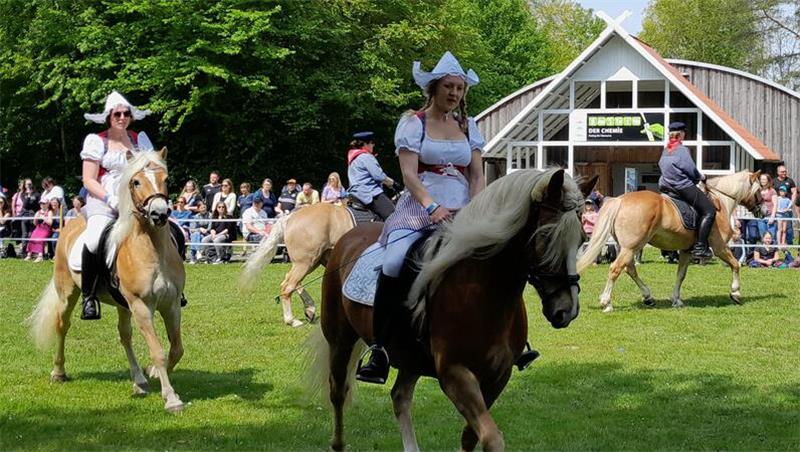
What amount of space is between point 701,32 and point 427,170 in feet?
224

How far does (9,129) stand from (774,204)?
29.9 m

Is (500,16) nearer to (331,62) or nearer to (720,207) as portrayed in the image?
(331,62)

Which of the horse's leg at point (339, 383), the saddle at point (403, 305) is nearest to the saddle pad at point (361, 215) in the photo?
the horse's leg at point (339, 383)

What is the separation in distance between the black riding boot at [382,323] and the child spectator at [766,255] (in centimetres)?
1881

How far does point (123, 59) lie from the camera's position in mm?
38062

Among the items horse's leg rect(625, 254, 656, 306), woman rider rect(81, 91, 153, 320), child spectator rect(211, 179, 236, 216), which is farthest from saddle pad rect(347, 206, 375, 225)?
child spectator rect(211, 179, 236, 216)

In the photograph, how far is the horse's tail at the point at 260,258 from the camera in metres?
13.9

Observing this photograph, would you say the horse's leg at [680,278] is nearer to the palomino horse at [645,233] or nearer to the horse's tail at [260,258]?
the palomino horse at [645,233]

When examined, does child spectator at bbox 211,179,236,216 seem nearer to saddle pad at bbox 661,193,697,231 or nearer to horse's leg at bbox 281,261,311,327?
horse's leg at bbox 281,261,311,327

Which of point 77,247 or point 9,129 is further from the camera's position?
Answer: point 9,129

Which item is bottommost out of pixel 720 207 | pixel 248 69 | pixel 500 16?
pixel 720 207

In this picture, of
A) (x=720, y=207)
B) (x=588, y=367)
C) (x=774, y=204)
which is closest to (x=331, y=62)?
(x=774, y=204)

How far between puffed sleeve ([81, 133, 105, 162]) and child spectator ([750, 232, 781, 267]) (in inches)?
705

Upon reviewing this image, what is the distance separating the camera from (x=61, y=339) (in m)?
10.1
